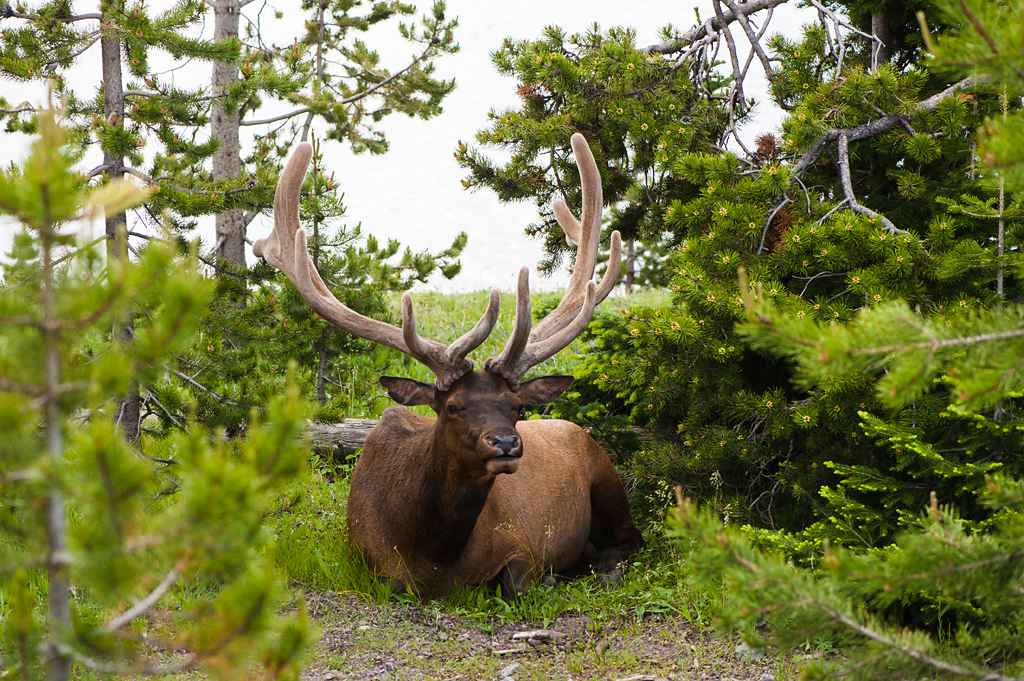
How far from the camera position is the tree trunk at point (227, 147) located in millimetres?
9180

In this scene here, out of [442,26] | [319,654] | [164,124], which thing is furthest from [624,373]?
[442,26]

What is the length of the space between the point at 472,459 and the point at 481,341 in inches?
27.6

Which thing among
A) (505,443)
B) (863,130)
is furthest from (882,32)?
(505,443)

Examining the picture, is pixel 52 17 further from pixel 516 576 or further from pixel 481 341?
pixel 516 576

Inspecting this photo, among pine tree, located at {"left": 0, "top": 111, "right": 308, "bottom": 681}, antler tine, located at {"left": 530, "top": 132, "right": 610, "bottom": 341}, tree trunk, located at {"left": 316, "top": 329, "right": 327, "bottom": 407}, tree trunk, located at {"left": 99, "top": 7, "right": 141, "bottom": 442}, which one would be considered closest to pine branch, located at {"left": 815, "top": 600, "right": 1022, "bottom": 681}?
pine tree, located at {"left": 0, "top": 111, "right": 308, "bottom": 681}

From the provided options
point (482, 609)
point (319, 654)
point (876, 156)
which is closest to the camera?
point (319, 654)

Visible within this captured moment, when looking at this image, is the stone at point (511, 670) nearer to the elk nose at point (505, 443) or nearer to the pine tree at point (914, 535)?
the elk nose at point (505, 443)

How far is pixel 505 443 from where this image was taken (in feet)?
14.6

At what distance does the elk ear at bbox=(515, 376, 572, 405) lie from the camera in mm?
5312

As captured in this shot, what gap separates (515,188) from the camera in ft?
24.4

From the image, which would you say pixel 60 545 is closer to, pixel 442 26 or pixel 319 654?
pixel 319 654

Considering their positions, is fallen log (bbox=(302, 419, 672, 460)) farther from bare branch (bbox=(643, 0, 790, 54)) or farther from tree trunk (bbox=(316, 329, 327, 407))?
bare branch (bbox=(643, 0, 790, 54))

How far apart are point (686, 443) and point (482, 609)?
5.88 ft

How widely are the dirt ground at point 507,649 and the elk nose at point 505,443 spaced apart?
42.2 inches
